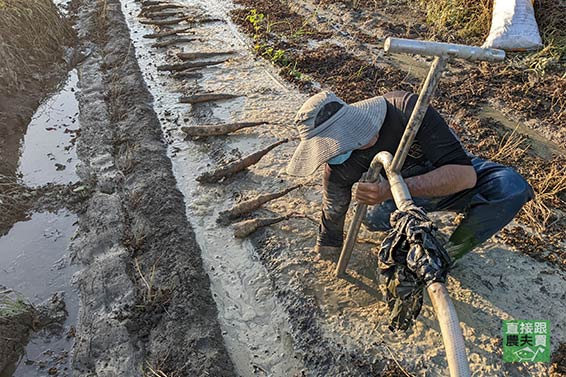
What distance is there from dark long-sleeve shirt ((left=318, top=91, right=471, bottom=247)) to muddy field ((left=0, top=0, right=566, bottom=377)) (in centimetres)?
90

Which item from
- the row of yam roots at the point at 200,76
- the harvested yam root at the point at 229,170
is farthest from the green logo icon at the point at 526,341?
the harvested yam root at the point at 229,170

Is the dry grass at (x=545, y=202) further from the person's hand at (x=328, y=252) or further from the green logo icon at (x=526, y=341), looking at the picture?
the person's hand at (x=328, y=252)

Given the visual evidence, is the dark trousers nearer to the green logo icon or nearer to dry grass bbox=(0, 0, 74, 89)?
the green logo icon

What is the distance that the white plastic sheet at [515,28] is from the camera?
19.2 ft

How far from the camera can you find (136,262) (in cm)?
392

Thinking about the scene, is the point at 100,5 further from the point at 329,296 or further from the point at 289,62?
the point at 329,296

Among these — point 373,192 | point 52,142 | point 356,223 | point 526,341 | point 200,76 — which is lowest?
point 52,142

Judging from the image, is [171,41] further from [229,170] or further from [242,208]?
[242,208]

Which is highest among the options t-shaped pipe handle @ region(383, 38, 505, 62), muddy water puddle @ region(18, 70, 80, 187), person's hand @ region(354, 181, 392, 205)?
t-shaped pipe handle @ region(383, 38, 505, 62)

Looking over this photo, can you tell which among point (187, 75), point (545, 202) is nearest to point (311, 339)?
point (545, 202)

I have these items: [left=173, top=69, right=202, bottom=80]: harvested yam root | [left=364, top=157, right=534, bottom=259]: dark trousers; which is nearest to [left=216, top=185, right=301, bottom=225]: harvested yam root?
[left=364, top=157, right=534, bottom=259]: dark trousers

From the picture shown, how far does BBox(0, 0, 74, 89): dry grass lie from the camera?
655 cm

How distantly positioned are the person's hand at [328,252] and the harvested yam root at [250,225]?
0.62 m

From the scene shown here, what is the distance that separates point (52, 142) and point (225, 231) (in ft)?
11.1
